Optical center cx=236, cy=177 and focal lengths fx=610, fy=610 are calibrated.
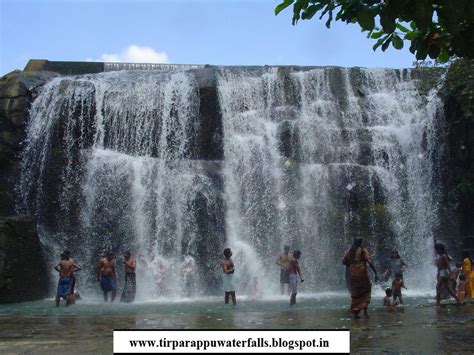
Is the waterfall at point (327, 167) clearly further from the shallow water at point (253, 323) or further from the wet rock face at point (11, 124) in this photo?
the wet rock face at point (11, 124)

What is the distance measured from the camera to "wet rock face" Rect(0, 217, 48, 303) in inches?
608

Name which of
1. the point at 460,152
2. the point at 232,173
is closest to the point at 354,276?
the point at 232,173

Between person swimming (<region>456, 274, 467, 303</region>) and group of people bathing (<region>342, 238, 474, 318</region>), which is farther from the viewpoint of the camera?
person swimming (<region>456, 274, 467, 303</region>)

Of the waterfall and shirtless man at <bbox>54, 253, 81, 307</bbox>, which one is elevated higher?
the waterfall

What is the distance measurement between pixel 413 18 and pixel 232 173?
1523 centimetres

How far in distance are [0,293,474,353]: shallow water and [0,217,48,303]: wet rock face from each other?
5.52ft

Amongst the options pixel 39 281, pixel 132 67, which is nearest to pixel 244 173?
pixel 39 281

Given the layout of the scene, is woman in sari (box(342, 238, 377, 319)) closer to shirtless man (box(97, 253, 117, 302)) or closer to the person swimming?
the person swimming

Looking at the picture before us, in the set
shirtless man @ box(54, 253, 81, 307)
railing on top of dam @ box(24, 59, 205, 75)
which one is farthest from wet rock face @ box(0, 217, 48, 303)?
railing on top of dam @ box(24, 59, 205, 75)

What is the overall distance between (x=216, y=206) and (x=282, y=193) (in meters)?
2.15

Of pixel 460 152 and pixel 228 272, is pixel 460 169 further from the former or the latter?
pixel 228 272

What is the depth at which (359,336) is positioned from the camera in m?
7.52

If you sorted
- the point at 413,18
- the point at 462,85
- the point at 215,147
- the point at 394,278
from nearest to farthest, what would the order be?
the point at 413,18 → the point at 394,278 → the point at 462,85 → the point at 215,147

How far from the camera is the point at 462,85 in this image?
2036cm
